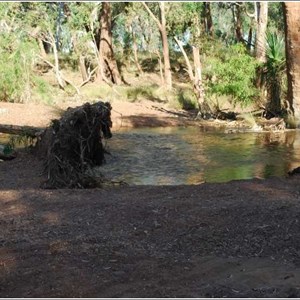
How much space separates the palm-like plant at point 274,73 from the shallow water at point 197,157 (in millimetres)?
4215

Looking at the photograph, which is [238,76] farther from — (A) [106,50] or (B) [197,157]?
(A) [106,50]

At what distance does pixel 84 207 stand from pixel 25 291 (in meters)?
2.97

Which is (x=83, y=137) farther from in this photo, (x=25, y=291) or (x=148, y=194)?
(x=25, y=291)

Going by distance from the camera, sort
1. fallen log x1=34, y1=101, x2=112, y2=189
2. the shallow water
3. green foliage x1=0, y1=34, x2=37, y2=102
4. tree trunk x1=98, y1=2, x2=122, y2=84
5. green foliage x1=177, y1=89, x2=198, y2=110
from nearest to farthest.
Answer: fallen log x1=34, y1=101, x2=112, y2=189, the shallow water, green foliage x1=0, y1=34, x2=37, y2=102, green foliage x1=177, y1=89, x2=198, y2=110, tree trunk x1=98, y1=2, x2=122, y2=84

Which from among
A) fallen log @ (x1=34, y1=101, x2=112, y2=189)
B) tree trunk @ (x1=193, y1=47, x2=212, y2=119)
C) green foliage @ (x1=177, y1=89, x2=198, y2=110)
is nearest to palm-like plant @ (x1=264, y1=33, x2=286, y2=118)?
tree trunk @ (x1=193, y1=47, x2=212, y2=119)

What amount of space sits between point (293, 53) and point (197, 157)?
7.32m

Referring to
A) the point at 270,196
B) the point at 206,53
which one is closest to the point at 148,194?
the point at 270,196

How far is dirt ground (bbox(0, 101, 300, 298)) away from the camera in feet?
14.1

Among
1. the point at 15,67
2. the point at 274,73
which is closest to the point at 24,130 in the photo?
the point at 15,67

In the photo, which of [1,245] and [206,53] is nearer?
[1,245]

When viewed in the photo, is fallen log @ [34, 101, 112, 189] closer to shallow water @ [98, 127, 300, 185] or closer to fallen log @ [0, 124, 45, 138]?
shallow water @ [98, 127, 300, 185]

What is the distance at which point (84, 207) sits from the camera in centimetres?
713

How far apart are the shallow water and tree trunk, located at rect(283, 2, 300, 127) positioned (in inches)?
47.4

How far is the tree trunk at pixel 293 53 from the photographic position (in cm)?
1902
